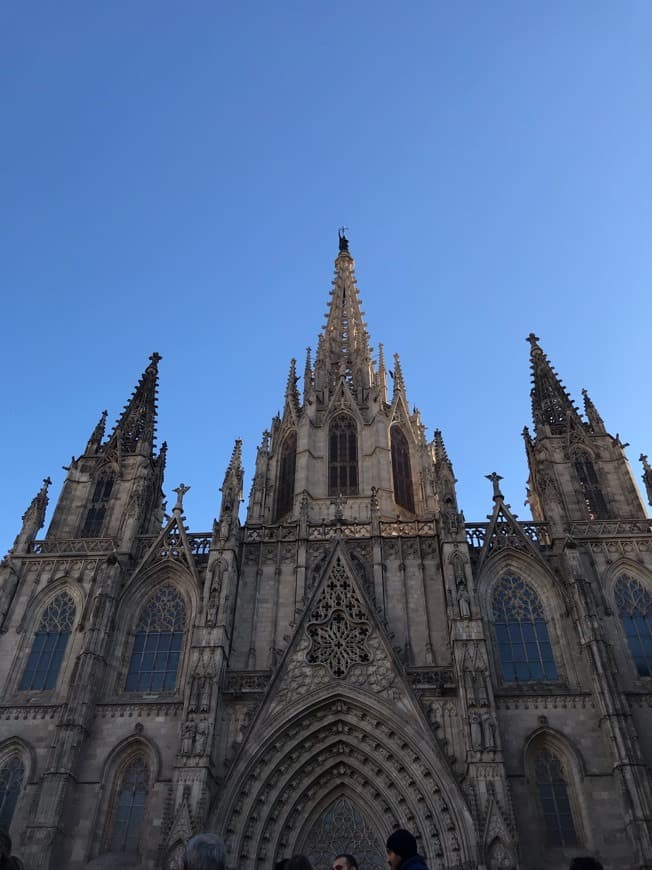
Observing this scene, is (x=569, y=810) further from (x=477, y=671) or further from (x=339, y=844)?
(x=339, y=844)

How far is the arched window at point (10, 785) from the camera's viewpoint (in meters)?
19.9

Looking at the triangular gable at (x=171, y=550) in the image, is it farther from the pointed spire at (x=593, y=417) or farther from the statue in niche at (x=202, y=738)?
the pointed spire at (x=593, y=417)

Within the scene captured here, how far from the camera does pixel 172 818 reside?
17.8 m

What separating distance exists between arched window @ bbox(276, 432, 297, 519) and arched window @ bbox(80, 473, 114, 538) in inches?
280

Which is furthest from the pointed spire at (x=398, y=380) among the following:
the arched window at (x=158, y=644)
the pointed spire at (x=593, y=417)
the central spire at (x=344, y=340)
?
the arched window at (x=158, y=644)

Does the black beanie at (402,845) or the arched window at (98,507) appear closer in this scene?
the black beanie at (402,845)

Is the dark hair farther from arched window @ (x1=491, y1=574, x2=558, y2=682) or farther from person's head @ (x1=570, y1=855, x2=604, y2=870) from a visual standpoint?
arched window @ (x1=491, y1=574, x2=558, y2=682)

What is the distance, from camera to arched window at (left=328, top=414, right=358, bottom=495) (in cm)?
2939

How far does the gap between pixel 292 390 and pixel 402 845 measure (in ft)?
100

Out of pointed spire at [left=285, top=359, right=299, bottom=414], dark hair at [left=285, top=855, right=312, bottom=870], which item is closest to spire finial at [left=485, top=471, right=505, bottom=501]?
pointed spire at [left=285, top=359, right=299, bottom=414]

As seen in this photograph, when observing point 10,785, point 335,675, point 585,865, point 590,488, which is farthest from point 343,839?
point 585,865

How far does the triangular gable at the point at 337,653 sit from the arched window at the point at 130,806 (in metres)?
4.03

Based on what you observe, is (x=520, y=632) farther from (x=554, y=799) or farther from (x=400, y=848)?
(x=400, y=848)

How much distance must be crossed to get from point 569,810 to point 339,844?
21.1 feet
